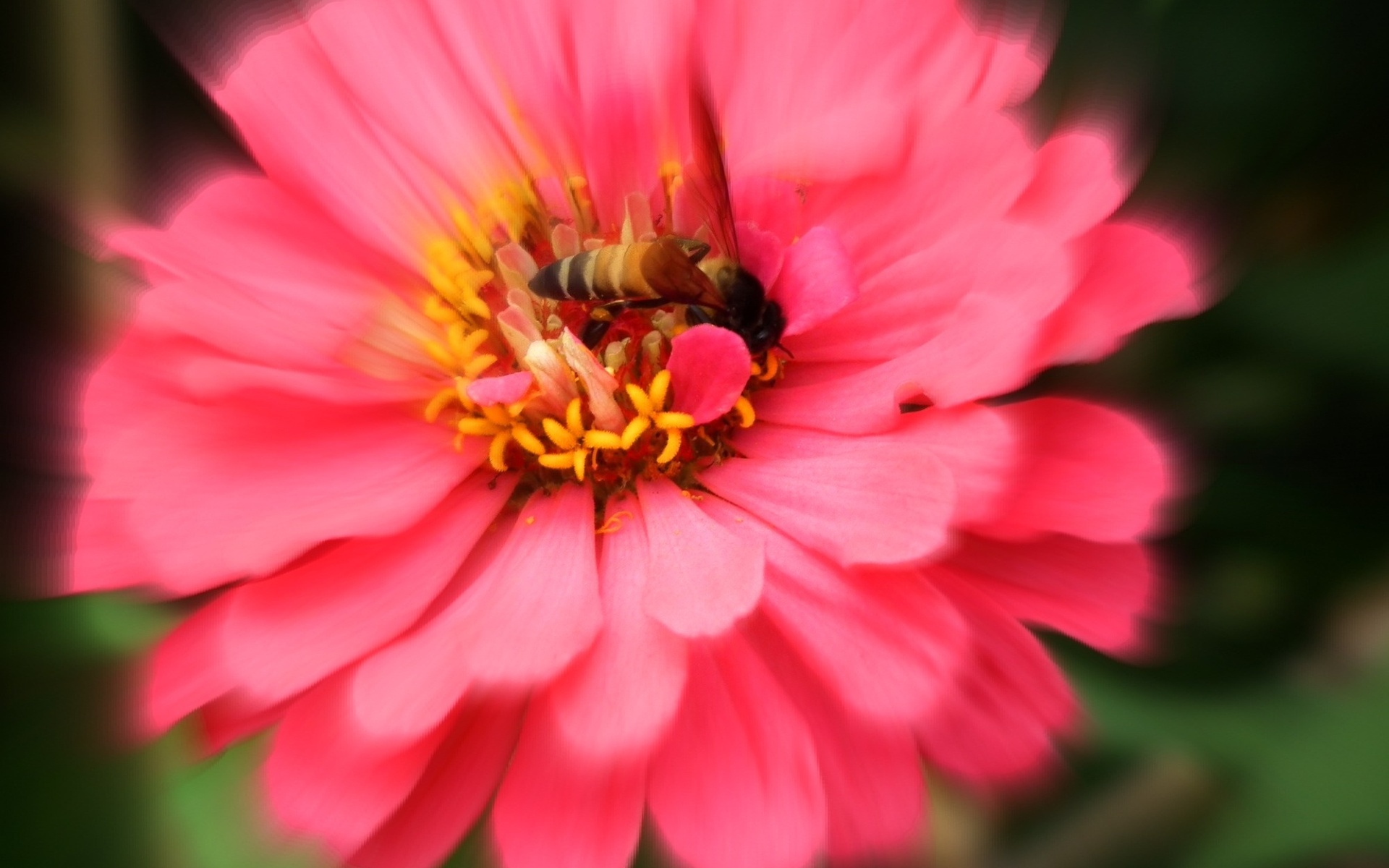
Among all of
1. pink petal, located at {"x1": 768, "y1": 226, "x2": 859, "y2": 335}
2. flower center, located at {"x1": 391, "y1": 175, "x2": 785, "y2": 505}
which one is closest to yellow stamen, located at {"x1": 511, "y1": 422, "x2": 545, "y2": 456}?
flower center, located at {"x1": 391, "y1": 175, "x2": 785, "y2": 505}

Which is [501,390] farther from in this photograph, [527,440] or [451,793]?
[451,793]

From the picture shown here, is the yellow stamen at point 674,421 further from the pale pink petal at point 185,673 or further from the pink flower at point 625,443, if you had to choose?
the pale pink petal at point 185,673

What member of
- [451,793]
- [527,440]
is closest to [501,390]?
[527,440]

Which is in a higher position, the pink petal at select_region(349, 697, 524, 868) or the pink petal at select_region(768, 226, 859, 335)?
the pink petal at select_region(768, 226, 859, 335)

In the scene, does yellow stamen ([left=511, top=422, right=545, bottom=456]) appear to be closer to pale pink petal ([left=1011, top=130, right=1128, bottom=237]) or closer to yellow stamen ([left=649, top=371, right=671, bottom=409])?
yellow stamen ([left=649, top=371, right=671, bottom=409])

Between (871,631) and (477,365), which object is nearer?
(871,631)
